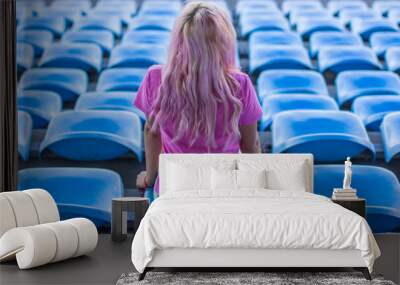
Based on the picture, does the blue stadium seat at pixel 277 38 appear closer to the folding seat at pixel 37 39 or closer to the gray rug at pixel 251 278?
the folding seat at pixel 37 39

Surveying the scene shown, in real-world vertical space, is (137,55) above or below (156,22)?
below

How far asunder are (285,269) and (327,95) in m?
2.12

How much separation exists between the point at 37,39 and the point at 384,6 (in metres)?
2.87

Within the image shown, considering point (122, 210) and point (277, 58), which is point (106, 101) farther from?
point (277, 58)

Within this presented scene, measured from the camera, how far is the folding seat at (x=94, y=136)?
6.34 metres

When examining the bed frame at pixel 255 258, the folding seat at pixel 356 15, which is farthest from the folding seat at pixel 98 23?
the bed frame at pixel 255 258

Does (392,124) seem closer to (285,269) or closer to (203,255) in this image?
(285,269)

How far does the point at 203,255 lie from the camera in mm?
4469

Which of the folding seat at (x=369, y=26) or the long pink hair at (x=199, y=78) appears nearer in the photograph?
the long pink hair at (x=199, y=78)

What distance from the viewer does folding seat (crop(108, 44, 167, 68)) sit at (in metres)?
6.50

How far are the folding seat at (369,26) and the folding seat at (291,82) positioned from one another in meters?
0.51

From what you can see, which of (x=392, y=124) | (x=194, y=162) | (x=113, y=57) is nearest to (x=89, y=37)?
(x=113, y=57)

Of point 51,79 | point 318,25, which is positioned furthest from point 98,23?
point 318,25

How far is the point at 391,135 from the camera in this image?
6.34 meters
